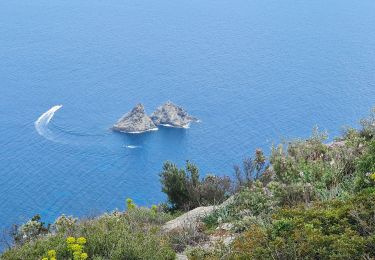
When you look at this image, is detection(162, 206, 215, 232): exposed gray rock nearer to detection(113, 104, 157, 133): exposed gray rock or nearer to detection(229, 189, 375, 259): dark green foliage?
detection(229, 189, 375, 259): dark green foliage

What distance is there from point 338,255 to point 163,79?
11812 cm

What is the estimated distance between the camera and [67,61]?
5438 inches

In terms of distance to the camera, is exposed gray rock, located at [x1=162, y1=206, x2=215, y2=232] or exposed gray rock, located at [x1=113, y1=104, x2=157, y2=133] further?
exposed gray rock, located at [x1=113, y1=104, x2=157, y2=133]

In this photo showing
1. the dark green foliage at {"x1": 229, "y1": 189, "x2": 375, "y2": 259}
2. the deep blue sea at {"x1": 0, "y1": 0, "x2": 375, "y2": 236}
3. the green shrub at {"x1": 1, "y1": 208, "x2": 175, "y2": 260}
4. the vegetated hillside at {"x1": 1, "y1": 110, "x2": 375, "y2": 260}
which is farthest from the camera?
the deep blue sea at {"x1": 0, "y1": 0, "x2": 375, "y2": 236}

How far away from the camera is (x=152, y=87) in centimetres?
12138

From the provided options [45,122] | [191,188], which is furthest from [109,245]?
[45,122]

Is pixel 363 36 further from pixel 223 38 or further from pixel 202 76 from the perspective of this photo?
pixel 202 76

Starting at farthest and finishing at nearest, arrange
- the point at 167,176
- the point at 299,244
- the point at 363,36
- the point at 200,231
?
the point at 363,36, the point at 167,176, the point at 200,231, the point at 299,244

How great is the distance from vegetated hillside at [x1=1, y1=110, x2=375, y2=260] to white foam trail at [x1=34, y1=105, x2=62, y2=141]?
86.8 metres

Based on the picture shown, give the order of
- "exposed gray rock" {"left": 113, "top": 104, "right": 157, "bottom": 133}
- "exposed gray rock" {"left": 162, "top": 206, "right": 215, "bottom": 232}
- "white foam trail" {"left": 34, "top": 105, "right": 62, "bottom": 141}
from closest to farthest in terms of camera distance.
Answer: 1. "exposed gray rock" {"left": 162, "top": 206, "right": 215, "bottom": 232}
2. "white foam trail" {"left": 34, "top": 105, "right": 62, "bottom": 141}
3. "exposed gray rock" {"left": 113, "top": 104, "right": 157, "bottom": 133}

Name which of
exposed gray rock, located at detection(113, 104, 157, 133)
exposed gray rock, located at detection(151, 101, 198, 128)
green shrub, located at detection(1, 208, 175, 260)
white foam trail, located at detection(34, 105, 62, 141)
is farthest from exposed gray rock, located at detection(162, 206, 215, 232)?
exposed gray rock, located at detection(151, 101, 198, 128)

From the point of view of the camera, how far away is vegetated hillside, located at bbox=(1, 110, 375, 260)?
9031mm

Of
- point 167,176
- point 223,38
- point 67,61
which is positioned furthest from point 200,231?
point 223,38

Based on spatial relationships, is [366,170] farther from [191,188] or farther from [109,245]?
[191,188]
